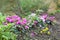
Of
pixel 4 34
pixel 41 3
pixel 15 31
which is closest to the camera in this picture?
pixel 4 34

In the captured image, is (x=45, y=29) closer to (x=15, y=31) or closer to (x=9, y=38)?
(x=15, y=31)

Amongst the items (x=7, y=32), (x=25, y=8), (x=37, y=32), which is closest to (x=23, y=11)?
(x=25, y=8)

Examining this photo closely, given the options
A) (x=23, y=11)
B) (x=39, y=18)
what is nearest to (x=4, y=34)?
(x=39, y=18)

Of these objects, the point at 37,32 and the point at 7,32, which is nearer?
the point at 7,32

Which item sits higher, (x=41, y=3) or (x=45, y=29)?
(x=41, y=3)

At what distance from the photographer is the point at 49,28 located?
260 inches

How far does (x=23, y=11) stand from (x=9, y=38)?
288cm

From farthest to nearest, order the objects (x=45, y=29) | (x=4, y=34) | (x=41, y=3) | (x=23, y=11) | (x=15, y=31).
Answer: (x=41, y=3) < (x=23, y=11) < (x=45, y=29) < (x=15, y=31) < (x=4, y=34)

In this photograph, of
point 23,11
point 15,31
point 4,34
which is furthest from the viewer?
point 23,11

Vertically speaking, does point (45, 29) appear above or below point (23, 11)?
below

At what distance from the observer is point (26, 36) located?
19.7 ft

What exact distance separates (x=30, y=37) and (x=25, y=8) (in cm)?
257

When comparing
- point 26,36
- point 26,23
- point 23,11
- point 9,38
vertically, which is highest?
point 23,11

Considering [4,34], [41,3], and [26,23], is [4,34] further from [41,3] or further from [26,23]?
[41,3]
